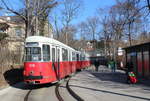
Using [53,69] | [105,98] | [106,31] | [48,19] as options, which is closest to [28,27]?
[48,19]

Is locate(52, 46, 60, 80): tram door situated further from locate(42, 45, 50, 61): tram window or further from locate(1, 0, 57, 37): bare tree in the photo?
locate(1, 0, 57, 37): bare tree

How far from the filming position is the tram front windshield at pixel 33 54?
17823 millimetres

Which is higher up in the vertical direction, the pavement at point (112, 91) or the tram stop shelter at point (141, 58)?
the tram stop shelter at point (141, 58)

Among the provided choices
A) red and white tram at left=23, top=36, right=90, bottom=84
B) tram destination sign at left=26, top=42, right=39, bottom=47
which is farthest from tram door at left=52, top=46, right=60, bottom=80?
tram destination sign at left=26, top=42, right=39, bottom=47

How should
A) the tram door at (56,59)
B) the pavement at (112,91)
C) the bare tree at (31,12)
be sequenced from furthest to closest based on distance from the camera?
1. the bare tree at (31,12)
2. the tram door at (56,59)
3. the pavement at (112,91)

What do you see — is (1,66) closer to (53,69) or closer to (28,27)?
(53,69)

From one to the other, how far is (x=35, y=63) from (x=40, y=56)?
1.74 feet

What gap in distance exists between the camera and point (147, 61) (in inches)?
934

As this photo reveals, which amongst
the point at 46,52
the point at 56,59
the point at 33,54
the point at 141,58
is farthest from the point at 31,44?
the point at 141,58

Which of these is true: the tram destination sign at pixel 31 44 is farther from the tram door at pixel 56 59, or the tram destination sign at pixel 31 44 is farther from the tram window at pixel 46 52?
the tram door at pixel 56 59

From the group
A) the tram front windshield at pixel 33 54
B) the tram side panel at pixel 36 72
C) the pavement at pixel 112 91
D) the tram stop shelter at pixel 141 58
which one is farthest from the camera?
the tram stop shelter at pixel 141 58

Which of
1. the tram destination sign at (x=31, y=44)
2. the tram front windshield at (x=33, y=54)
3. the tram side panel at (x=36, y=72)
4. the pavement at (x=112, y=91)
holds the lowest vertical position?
the pavement at (x=112, y=91)

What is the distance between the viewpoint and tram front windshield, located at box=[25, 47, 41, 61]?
17.8m

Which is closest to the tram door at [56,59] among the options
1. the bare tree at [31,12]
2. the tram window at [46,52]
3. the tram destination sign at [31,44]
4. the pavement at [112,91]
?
the tram window at [46,52]
